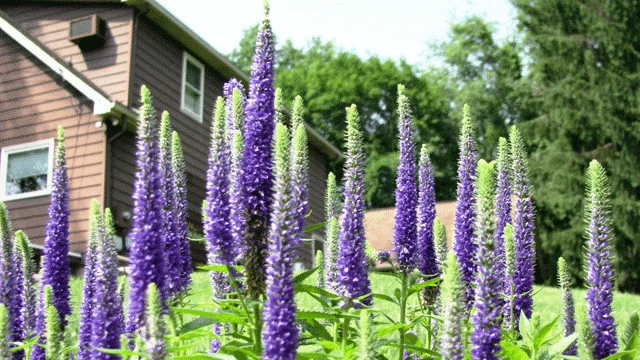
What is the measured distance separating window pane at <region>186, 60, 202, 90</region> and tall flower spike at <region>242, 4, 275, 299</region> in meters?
20.0

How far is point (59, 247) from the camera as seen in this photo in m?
3.27

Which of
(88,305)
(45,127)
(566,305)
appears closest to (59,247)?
(88,305)

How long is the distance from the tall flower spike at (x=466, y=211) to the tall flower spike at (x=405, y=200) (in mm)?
278

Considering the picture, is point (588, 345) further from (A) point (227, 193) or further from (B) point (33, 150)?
(B) point (33, 150)

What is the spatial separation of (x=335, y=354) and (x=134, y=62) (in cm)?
1809

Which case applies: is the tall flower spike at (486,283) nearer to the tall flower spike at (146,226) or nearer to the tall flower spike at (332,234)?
the tall flower spike at (146,226)

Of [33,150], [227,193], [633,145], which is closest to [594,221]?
[227,193]

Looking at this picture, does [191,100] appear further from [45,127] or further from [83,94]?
[45,127]

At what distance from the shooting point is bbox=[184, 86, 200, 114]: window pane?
72.1ft

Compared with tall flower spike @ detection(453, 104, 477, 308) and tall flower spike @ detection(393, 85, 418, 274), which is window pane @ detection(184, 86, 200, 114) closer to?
tall flower spike @ detection(393, 85, 418, 274)

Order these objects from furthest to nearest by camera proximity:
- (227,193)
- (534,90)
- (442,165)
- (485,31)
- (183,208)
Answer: (485,31) < (442,165) < (534,90) < (183,208) < (227,193)

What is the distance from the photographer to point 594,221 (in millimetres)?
2717

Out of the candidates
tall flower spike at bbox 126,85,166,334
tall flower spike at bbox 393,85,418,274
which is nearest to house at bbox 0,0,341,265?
tall flower spike at bbox 393,85,418,274

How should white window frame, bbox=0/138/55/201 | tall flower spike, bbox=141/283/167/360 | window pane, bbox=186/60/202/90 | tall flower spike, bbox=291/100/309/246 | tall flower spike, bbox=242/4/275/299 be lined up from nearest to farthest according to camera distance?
1. tall flower spike, bbox=141/283/167/360
2. tall flower spike, bbox=291/100/309/246
3. tall flower spike, bbox=242/4/275/299
4. white window frame, bbox=0/138/55/201
5. window pane, bbox=186/60/202/90
